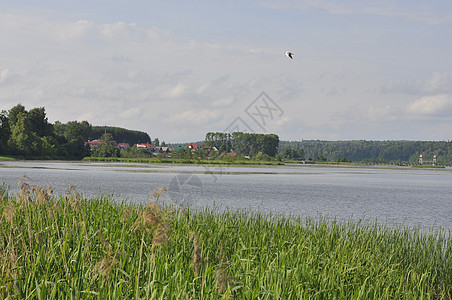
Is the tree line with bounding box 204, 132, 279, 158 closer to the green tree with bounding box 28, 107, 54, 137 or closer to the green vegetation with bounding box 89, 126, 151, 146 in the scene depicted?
the green tree with bounding box 28, 107, 54, 137

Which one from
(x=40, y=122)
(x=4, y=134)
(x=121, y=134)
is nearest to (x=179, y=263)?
(x=4, y=134)

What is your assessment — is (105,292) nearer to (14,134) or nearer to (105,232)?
(105,232)

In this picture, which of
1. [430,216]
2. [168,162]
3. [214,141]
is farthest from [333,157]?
[430,216]

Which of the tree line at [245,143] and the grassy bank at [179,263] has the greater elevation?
the tree line at [245,143]

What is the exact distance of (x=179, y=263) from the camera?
6.00m

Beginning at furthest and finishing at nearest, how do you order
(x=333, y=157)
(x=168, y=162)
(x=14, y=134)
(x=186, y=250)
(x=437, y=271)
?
(x=333, y=157) < (x=168, y=162) < (x=14, y=134) < (x=437, y=271) < (x=186, y=250)

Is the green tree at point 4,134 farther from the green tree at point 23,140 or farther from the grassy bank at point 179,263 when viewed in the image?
the grassy bank at point 179,263

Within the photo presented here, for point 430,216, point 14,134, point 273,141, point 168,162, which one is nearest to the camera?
point 430,216

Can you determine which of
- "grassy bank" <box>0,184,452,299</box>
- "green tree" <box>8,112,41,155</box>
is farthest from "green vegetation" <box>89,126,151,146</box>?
"grassy bank" <box>0,184,452,299</box>

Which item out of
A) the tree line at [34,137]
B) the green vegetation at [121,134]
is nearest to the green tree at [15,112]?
the tree line at [34,137]

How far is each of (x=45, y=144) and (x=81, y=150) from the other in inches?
435

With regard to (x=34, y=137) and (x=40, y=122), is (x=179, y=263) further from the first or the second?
(x=40, y=122)

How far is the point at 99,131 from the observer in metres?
172

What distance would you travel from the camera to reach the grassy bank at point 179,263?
4.51 meters
